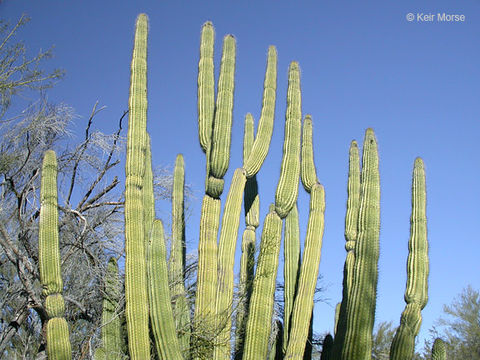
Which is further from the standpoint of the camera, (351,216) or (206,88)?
(351,216)

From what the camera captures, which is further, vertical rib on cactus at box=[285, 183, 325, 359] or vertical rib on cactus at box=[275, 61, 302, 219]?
vertical rib on cactus at box=[275, 61, 302, 219]

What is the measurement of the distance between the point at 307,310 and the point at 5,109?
5529 mm

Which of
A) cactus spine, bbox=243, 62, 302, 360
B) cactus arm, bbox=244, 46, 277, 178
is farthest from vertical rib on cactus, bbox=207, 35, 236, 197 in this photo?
cactus spine, bbox=243, 62, 302, 360

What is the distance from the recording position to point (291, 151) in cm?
712

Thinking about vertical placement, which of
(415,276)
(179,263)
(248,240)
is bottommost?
(415,276)

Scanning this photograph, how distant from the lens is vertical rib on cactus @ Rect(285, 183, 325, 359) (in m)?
6.56

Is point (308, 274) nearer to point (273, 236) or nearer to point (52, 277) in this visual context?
point (273, 236)

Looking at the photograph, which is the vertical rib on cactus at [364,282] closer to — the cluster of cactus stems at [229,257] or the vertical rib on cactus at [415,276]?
the cluster of cactus stems at [229,257]

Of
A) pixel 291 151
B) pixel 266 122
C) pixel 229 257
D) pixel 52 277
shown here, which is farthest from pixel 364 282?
pixel 52 277

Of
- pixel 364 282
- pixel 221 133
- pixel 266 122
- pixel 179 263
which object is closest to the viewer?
pixel 364 282

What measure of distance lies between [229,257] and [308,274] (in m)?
0.95

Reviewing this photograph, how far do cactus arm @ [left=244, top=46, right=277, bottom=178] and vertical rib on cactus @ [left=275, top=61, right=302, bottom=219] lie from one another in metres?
0.20

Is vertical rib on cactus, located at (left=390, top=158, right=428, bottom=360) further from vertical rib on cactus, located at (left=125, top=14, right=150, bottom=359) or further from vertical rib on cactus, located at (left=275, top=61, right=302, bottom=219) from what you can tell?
vertical rib on cactus, located at (left=125, top=14, right=150, bottom=359)

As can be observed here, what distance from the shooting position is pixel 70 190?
9430 mm
